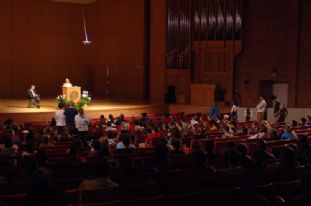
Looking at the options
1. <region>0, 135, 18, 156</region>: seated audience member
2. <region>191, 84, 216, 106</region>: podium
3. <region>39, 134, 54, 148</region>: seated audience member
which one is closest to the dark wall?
<region>191, 84, 216, 106</region>: podium

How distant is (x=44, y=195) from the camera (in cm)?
430

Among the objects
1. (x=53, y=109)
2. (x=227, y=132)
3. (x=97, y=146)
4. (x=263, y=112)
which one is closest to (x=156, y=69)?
(x=53, y=109)

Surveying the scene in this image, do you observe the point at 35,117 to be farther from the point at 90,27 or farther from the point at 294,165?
the point at 294,165

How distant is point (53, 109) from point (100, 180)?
1330 centimetres

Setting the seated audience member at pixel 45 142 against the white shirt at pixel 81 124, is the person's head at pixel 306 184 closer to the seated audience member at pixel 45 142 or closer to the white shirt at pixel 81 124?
the seated audience member at pixel 45 142

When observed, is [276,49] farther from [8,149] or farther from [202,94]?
[8,149]

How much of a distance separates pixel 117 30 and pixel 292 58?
923 centimetres

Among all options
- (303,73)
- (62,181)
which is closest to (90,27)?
(303,73)

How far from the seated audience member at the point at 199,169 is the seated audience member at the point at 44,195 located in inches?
73.1

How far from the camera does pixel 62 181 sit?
219 inches

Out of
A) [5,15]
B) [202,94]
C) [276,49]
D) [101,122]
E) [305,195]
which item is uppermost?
[5,15]

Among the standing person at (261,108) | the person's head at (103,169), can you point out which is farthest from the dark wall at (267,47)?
the person's head at (103,169)

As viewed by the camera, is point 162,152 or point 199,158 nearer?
point 199,158

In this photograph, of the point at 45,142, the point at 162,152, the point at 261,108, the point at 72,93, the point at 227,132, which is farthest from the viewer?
the point at 72,93
